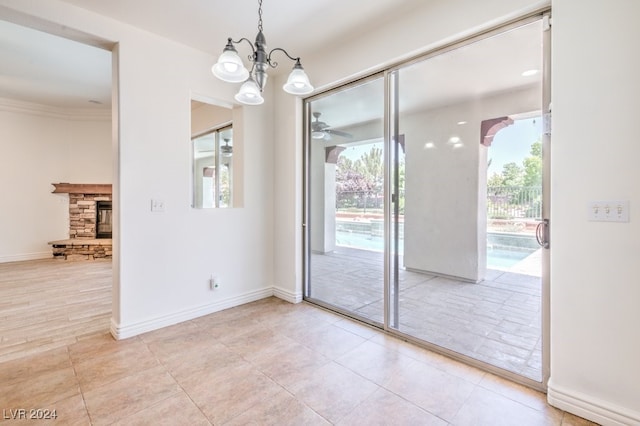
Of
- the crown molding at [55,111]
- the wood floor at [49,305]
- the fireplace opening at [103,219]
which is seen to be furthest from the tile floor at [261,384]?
the crown molding at [55,111]

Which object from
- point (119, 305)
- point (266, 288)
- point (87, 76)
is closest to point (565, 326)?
point (266, 288)

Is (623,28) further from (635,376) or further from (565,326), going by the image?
(635,376)

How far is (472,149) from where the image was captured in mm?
3547

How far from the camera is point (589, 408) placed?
1644 millimetres

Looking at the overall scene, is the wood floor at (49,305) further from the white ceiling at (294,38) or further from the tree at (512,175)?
the tree at (512,175)

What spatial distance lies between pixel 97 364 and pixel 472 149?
164 inches

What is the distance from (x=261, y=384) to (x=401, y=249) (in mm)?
1704

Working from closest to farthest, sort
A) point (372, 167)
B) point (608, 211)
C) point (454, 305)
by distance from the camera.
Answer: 1. point (608, 211)
2. point (372, 167)
3. point (454, 305)

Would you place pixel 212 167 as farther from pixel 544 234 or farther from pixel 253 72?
pixel 544 234

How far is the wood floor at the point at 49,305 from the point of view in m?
2.57

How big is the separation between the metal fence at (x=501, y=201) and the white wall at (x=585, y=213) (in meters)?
0.40

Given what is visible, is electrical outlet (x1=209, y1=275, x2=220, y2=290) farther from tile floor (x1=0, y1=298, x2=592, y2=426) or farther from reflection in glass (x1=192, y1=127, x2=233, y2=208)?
reflection in glass (x1=192, y1=127, x2=233, y2=208)

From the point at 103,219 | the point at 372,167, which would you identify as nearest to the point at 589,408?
the point at 372,167

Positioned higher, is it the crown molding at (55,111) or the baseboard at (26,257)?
the crown molding at (55,111)
